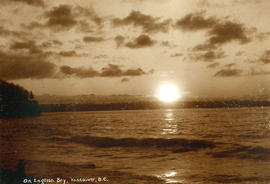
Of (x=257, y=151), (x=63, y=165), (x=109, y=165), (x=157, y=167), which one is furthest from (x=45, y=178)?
(x=257, y=151)

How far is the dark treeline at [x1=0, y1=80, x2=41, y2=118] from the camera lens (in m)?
112

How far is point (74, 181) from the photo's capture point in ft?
48.5

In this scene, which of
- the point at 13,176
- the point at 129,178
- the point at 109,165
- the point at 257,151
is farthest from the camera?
the point at 257,151

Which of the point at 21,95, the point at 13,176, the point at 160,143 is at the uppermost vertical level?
the point at 21,95

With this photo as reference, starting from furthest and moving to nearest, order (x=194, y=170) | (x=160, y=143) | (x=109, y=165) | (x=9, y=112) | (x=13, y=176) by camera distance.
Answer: (x=9, y=112) < (x=160, y=143) < (x=109, y=165) < (x=194, y=170) < (x=13, y=176)

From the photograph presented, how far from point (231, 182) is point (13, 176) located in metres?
12.7

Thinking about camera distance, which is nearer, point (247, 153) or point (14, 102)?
point (247, 153)

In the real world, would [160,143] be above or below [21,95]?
below

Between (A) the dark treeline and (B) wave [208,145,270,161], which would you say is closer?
(B) wave [208,145,270,161]

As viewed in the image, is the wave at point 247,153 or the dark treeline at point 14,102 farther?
the dark treeline at point 14,102

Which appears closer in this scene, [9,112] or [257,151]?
[257,151]

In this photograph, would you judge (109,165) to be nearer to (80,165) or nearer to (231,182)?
(80,165)

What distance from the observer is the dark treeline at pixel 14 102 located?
11238 centimetres

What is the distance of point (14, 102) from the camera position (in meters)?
117
